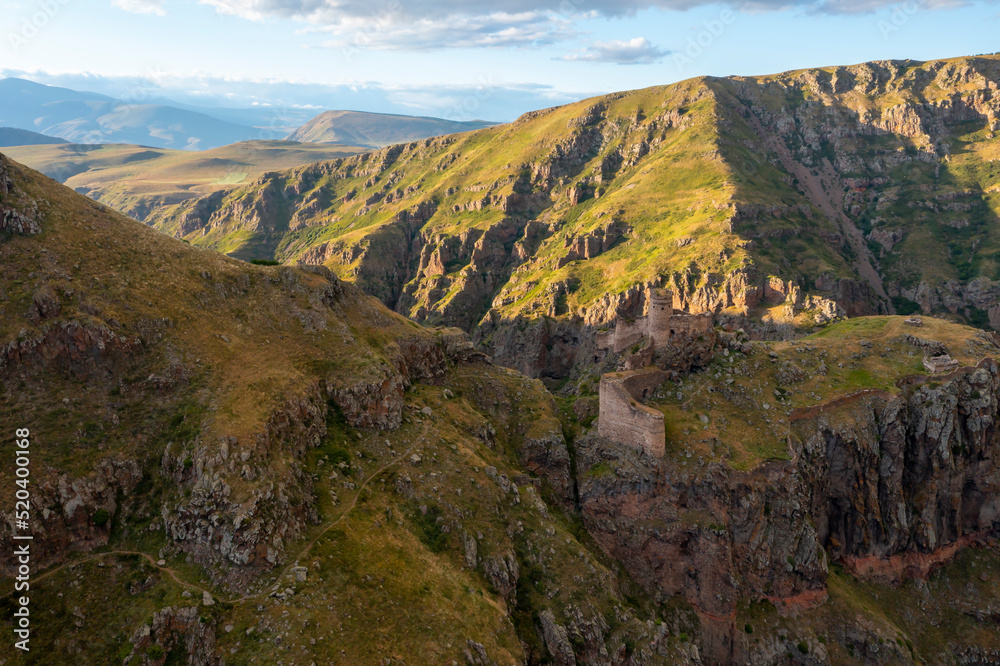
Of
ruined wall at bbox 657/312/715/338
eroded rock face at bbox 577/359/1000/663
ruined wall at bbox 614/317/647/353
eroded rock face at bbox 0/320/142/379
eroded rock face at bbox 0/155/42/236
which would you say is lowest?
eroded rock face at bbox 577/359/1000/663

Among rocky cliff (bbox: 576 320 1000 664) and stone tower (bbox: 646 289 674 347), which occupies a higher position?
stone tower (bbox: 646 289 674 347)

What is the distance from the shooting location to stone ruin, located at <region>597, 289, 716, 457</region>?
3083 inches

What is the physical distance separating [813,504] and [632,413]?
2991 centimetres

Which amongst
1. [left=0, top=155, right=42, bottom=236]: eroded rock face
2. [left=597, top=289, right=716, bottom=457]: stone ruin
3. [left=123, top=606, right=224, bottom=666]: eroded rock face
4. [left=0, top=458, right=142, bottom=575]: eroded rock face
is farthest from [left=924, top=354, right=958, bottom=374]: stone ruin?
[left=0, top=155, right=42, bottom=236]: eroded rock face

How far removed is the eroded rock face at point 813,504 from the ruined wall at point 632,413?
191 cm

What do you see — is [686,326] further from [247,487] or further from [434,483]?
[247,487]

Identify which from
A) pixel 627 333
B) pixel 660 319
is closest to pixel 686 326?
pixel 660 319

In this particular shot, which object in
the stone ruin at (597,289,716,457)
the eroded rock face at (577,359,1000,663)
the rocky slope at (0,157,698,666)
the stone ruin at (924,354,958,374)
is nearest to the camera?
the rocky slope at (0,157,698,666)

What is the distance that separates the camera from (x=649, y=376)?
283 feet

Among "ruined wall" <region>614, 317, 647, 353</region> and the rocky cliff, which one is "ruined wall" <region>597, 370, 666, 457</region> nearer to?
A: the rocky cliff

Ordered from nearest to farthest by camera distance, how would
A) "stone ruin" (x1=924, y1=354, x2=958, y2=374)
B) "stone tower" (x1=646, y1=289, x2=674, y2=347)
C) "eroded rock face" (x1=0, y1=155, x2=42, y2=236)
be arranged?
"eroded rock face" (x1=0, y1=155, x2=42, y2=236) < "stone ruin" (x1=924, y1=354, x2=958, y2=374) < "stone tower" (x1=646, y1=289, x2=674, y2=347)

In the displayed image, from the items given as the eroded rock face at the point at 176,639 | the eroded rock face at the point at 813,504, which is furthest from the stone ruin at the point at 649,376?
the eroded rock face at the point at 176,639

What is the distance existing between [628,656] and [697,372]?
43.6 m

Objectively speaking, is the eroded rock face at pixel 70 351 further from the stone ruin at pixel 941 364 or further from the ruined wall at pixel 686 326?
the stone ruin at pixel 941 364
